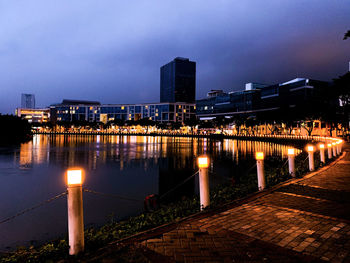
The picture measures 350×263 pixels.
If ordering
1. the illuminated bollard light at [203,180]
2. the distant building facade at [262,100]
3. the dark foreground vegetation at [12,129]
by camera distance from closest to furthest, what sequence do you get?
the illuminated bollard light at [203,180]
the dark foreground vegetation at [12,129]
the distant building facade at [262,100]

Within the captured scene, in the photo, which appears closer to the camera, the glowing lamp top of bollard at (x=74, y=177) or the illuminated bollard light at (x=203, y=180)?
the glowing lamp top of bollard at (x=74, y=177)

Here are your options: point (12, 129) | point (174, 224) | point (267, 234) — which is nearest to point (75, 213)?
point (174, 224)

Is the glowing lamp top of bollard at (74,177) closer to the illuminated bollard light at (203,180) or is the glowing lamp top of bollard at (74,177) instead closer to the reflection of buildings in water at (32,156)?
the illuminated bollard light at (203,180)

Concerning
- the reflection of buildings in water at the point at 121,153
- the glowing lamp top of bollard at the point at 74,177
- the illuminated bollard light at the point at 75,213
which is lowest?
the reflection of buildings in water at the point at 121,153

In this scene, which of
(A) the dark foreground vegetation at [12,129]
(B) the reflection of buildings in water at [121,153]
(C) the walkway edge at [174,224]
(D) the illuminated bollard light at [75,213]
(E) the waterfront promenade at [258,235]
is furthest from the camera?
(A) the dark foreground vegetation at [12,129]

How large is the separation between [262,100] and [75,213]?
134143 millimetres

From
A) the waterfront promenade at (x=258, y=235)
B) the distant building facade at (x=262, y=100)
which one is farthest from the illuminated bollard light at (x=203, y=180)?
the distant building facade at (x=262, y=100)

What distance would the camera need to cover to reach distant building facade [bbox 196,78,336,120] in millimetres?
103562

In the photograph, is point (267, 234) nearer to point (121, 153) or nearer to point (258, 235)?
point (258, 235)

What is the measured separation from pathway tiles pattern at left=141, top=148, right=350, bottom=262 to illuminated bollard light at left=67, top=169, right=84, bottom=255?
123cm

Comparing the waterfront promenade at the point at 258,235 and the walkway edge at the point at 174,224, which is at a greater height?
the waterfront promenade at the point at 258,235

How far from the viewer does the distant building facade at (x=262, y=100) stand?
10356 centimetres

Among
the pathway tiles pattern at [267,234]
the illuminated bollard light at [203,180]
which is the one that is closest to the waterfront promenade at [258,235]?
the pathway tiles pattern at [267,234]

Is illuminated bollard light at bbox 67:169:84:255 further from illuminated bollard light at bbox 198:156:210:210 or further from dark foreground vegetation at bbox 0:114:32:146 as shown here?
dark foreground vegetation at bbox 0:114:32:146
